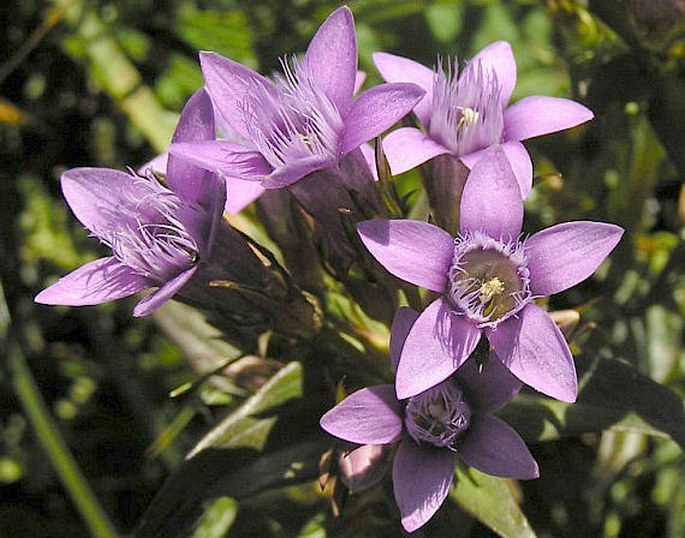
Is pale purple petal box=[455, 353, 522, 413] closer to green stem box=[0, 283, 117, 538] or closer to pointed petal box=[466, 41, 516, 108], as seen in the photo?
pointed petal box=[466, 41, 516, 108]

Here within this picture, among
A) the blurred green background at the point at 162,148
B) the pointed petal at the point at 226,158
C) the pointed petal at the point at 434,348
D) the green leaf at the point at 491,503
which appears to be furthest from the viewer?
the blurred green background at the point at 162,148

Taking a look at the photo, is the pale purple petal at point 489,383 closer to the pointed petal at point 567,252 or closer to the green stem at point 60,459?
the pointed petal at point 567,252

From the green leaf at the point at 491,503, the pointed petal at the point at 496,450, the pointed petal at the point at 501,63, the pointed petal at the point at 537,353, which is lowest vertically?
the green leaf at the point at 491,503

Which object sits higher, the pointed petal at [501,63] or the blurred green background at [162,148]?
the pointed petal at [501,63]

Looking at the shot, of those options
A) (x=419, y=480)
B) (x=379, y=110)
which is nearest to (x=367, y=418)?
(x=419, y=480)

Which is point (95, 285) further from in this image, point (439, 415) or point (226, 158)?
point (439, 415)

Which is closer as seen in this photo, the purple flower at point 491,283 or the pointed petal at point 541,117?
the purple flower at point 491,283

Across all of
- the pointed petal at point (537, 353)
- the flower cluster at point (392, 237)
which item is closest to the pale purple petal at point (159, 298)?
the flower cluster at point (392, 237)
